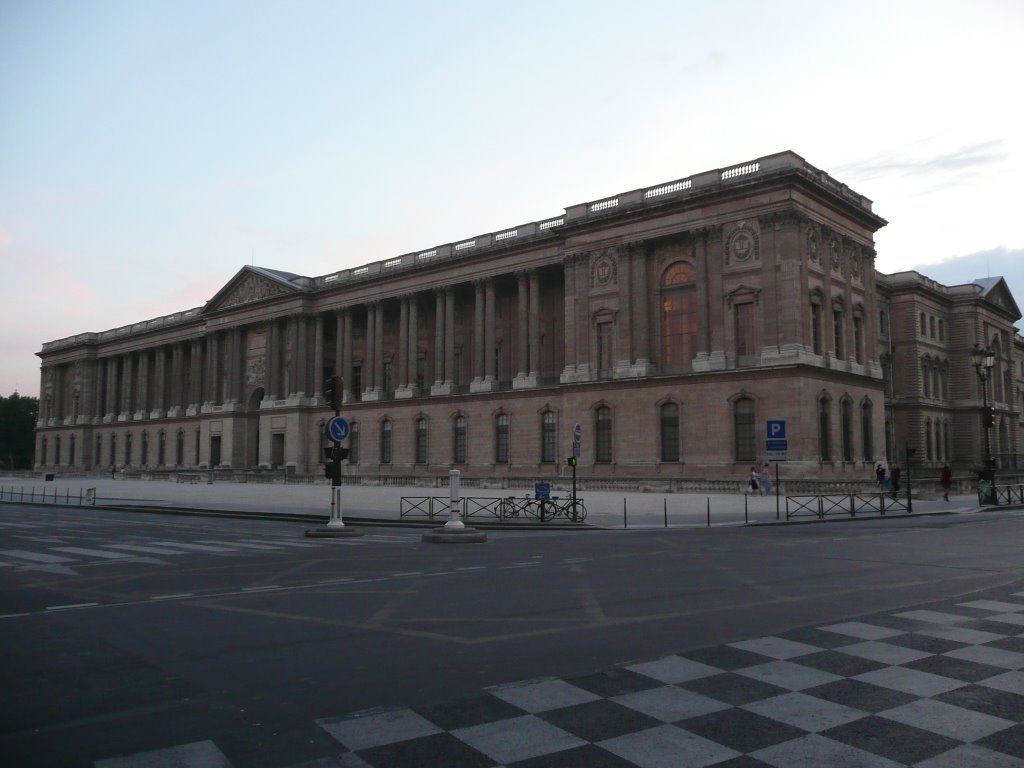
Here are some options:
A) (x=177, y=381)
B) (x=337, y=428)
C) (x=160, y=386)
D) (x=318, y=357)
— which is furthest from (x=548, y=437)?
(x=160, y=386)

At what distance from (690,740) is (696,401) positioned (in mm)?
47730

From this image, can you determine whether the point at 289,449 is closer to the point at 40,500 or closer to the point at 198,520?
the point at 40,500

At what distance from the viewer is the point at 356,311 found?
80.4 m

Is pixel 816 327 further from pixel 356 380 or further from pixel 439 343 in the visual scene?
pixel 356 380

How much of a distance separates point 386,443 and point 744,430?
3499 cm

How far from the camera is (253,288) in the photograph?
287 feet

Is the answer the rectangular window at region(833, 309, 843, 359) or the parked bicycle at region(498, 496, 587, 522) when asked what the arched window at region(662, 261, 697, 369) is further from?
the parked bicycle at region(498, 496, 587, 522)

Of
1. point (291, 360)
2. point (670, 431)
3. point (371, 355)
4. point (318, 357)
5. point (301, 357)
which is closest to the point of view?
point (670, 431)

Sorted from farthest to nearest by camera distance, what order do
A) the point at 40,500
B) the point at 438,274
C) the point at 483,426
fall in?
the point at 438,274, the point at 483,426, the point at 40,500

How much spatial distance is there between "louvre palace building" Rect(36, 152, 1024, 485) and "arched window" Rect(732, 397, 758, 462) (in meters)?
0.11

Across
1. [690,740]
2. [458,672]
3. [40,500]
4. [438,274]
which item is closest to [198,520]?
[40,500]

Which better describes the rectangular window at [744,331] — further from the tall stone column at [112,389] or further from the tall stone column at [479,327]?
the tall stone column at [112,389]

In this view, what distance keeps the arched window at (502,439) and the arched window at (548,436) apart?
12.3ft

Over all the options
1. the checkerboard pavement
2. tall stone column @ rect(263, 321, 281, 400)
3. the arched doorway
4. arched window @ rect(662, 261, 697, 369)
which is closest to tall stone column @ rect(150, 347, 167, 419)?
the arched doorway
